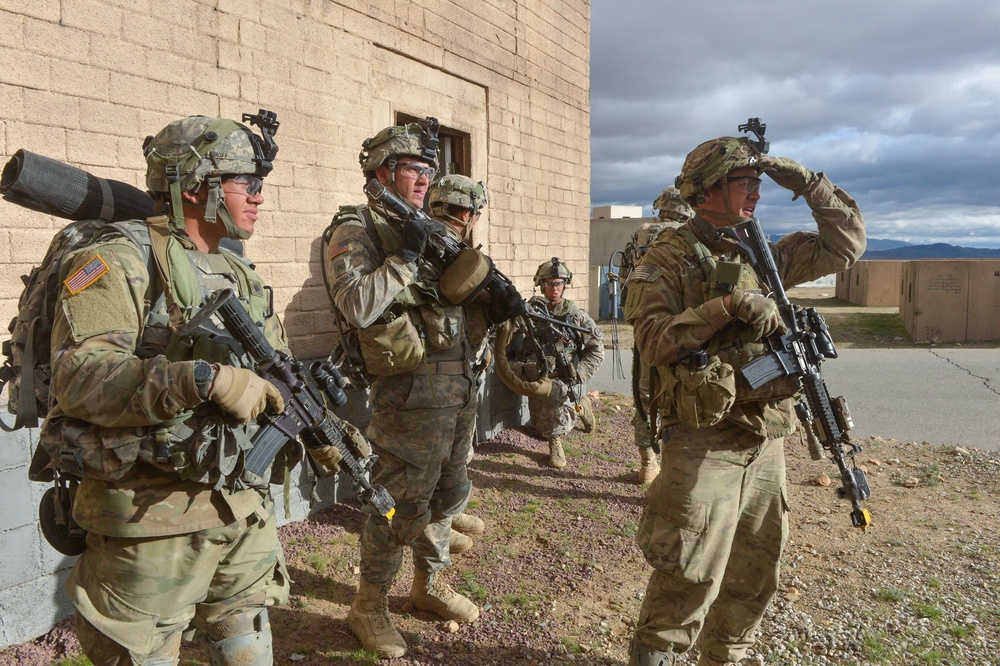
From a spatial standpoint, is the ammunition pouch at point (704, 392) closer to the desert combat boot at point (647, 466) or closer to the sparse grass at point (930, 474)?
the desert combat boot at point (647, 466)

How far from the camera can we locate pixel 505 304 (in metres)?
3.46

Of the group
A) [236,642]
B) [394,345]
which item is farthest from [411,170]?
[236,642]

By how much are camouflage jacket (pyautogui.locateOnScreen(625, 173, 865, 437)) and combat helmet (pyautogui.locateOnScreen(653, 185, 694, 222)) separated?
10.2 feet

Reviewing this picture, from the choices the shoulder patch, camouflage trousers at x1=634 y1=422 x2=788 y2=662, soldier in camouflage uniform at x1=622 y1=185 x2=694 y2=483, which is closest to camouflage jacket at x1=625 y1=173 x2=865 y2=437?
the shoulder patch

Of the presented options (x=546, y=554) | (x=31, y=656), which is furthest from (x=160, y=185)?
(x=546, y=554)

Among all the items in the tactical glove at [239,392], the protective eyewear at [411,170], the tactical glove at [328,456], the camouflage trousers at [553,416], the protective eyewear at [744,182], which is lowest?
the camouflage trousers at [553,416]

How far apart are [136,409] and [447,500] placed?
194 cm

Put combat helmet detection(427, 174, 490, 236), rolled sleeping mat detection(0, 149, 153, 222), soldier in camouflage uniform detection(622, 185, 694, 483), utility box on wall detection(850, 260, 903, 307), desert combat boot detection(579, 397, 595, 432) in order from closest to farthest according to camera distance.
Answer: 1. rolled sleeping mat detection(0, 149, 153, 222)
2. combat helmet detection(427, 174, 490, 236)
3. soldier in camouflage uniform detection(622, 185, 694, 483)
4. desert combat boot detection(579, 397, 595, 432)
5. utility box on wall detection(850, 260, 903, 307)

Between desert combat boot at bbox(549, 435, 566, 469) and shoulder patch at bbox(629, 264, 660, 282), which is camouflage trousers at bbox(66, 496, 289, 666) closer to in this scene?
shoulder patch at bbox(629, 264, 660, 282)

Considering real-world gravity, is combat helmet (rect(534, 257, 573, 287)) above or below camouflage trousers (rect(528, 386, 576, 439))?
above

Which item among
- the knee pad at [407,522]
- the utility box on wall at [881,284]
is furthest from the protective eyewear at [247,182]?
the utility box on wall at [881,284]

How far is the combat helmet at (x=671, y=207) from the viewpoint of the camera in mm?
6055

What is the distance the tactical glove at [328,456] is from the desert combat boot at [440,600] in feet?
4.31

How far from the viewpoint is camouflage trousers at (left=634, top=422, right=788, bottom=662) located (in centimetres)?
251
